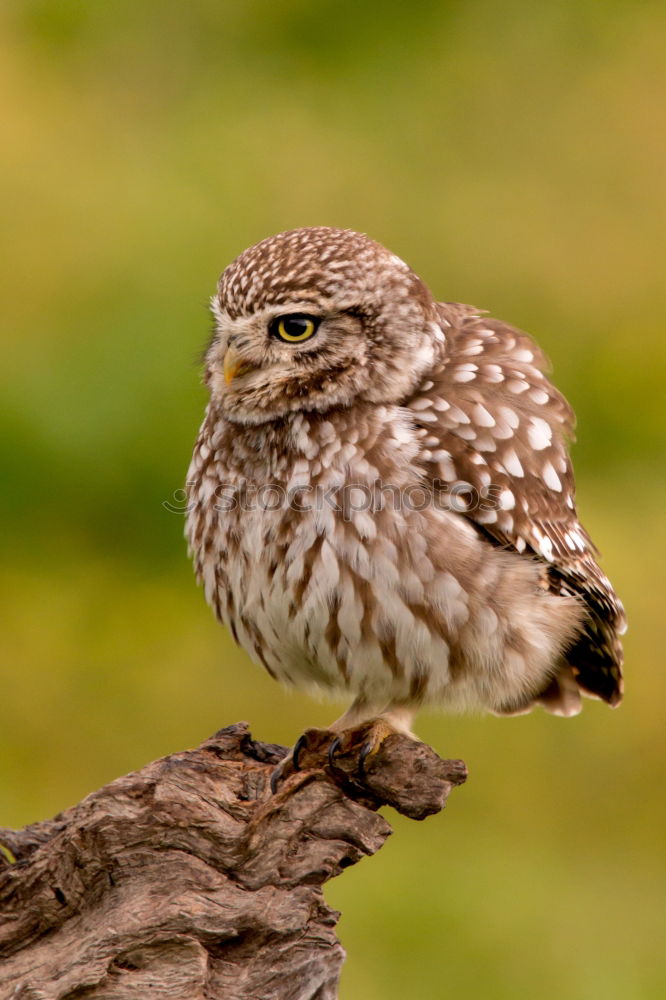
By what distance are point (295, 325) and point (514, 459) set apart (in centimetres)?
63

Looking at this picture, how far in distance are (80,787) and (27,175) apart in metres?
2.68

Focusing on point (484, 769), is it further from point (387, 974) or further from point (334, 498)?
point (334, 498)

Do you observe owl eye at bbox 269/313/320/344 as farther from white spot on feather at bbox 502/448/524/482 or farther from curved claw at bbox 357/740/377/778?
curved claw at bbox 357/740/377/778

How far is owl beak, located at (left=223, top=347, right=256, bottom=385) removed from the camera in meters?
3.16

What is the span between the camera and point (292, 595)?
3.20 m

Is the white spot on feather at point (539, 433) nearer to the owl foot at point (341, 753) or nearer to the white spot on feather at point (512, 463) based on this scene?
the white spot on feather at point (512, 463)

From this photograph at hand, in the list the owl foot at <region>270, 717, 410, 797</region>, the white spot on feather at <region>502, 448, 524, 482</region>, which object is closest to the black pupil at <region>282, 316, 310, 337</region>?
the white spot on feather at <region>502, 448, 524, 482</region>

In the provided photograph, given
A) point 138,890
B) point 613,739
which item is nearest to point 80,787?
point 613,739

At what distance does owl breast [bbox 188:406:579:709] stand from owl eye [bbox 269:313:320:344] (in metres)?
0.20

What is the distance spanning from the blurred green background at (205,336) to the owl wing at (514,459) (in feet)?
Result: 4.71

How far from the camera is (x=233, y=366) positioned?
3.16m

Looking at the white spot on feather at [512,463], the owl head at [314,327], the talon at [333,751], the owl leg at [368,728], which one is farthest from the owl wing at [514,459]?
the talon at [333,751]

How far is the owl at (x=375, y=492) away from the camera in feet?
10.3

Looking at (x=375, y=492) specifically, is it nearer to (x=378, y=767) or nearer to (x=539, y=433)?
(x=539, y=433)
